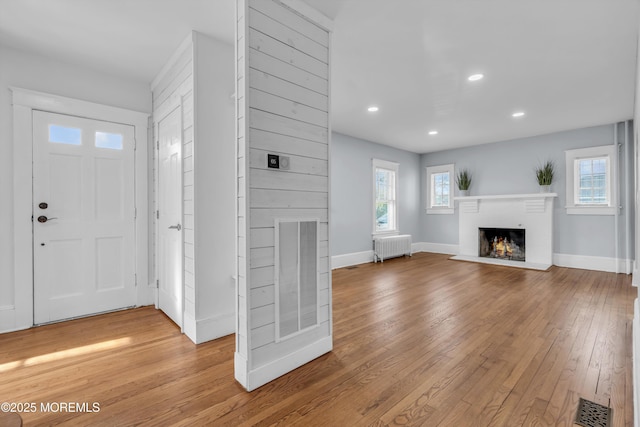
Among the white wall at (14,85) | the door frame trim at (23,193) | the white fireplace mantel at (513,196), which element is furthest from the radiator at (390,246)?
the door frame trim at (23,193)

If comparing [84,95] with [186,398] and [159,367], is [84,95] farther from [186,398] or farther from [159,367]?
[186,398]

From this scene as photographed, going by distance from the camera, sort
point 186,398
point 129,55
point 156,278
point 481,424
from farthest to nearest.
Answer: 1. point 156,278
2. point 129,55
3. point 186,398
4. point 481,424

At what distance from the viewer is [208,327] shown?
2604 mm

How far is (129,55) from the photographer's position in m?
2.93

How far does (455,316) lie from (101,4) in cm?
406

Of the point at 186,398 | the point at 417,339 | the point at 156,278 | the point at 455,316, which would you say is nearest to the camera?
the point at 186,398

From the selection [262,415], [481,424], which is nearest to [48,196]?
[262,415]

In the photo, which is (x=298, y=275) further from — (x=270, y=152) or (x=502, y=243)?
(x=502, y=243)

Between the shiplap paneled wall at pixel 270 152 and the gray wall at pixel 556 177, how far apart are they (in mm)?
5833

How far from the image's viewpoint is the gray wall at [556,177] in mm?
5316

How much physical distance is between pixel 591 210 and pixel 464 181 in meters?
2.30

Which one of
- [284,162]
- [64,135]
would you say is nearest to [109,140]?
Result: [64,135]

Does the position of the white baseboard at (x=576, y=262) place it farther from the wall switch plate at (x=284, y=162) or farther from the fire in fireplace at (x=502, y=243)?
the wall switch plate at (x=284, y=162)

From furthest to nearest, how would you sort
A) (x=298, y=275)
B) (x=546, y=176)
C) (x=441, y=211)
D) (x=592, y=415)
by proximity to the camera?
1. (x=441, y=211)
2. (x=546, y=176)
3. (x=298, y=275)
4. (x=592, y=415)
